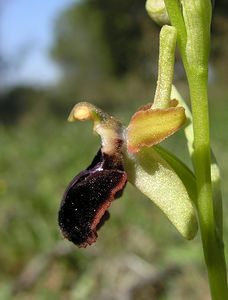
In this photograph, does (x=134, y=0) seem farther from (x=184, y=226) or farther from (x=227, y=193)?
(x=184, y=226)

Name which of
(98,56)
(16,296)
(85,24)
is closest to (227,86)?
(98,56)

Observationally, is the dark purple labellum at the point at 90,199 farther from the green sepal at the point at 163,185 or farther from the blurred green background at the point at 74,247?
the blurred green background at the point at 74,247

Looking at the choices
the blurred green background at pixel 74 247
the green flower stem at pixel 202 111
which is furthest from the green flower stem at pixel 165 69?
the blurred green background at pixel 74 247

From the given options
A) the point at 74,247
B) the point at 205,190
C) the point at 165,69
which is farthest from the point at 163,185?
the point at 74,247

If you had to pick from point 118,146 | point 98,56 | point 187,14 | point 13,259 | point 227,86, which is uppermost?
point 187,14

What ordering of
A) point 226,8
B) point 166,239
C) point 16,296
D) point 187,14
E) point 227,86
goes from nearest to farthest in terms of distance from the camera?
point 187,14 → point 16,296 → point 166,239 → point 226,8 → point 227,86

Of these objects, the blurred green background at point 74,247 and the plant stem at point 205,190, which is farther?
the blurred green background at point 74,247

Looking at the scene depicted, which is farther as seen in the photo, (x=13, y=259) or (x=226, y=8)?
(x=226, y=8)
